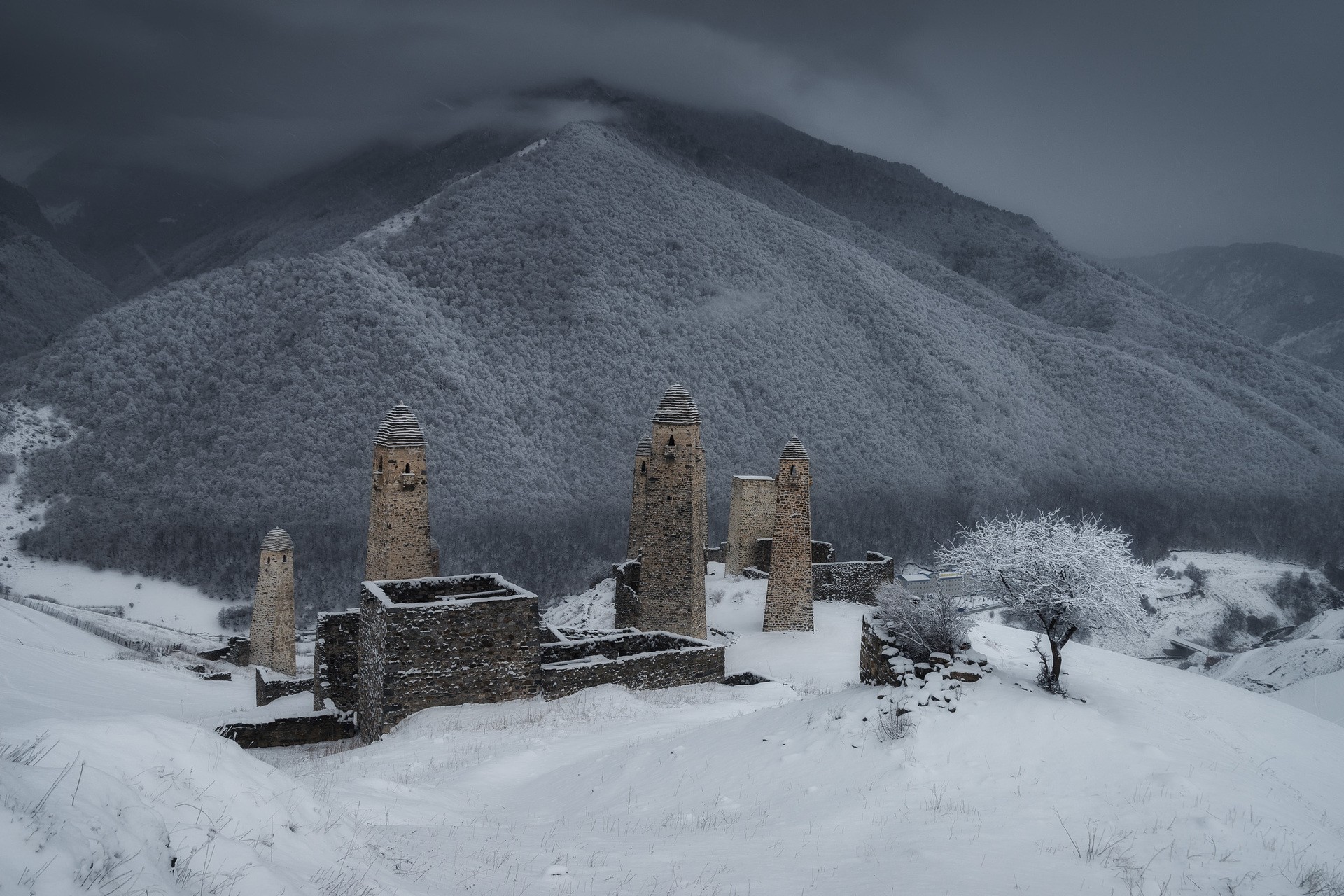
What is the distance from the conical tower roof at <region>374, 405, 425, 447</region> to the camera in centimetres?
1872

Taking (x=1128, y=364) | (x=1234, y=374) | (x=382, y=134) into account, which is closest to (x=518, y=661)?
(x=1128, y=364)

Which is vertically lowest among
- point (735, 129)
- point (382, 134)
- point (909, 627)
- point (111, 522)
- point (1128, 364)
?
point (111, 522)

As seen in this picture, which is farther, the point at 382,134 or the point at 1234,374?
the point at 382,134

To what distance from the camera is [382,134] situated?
13712 centimetres

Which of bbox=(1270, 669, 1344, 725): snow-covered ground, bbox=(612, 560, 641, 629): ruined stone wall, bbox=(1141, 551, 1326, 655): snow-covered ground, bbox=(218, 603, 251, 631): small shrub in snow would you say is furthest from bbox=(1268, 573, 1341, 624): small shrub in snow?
bbox=(218, 603, 251, 631): small shrub in snow

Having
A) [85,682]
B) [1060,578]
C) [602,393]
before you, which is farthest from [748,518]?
[602,393]

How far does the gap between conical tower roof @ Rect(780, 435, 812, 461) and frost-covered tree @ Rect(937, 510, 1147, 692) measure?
35.0ft

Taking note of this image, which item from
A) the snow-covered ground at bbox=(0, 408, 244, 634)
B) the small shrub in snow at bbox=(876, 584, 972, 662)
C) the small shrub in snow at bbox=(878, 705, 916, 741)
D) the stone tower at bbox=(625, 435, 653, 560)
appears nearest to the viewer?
the small shrub in snow at bbox=(878, 705, 916, 741)

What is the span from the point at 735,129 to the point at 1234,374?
11554 cm

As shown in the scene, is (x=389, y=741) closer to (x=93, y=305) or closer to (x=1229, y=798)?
(x=1229, y=798)

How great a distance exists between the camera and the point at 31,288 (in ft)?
321

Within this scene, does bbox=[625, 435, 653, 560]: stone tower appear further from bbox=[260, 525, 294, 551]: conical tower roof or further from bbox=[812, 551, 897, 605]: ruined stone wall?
bbox=[260, 525, 294, 551]: conical tower roof

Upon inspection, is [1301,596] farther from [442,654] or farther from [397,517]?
[442,654]

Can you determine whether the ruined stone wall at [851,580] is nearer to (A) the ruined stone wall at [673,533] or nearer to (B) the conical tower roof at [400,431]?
(A) the ruined stone wall at [673,533]
